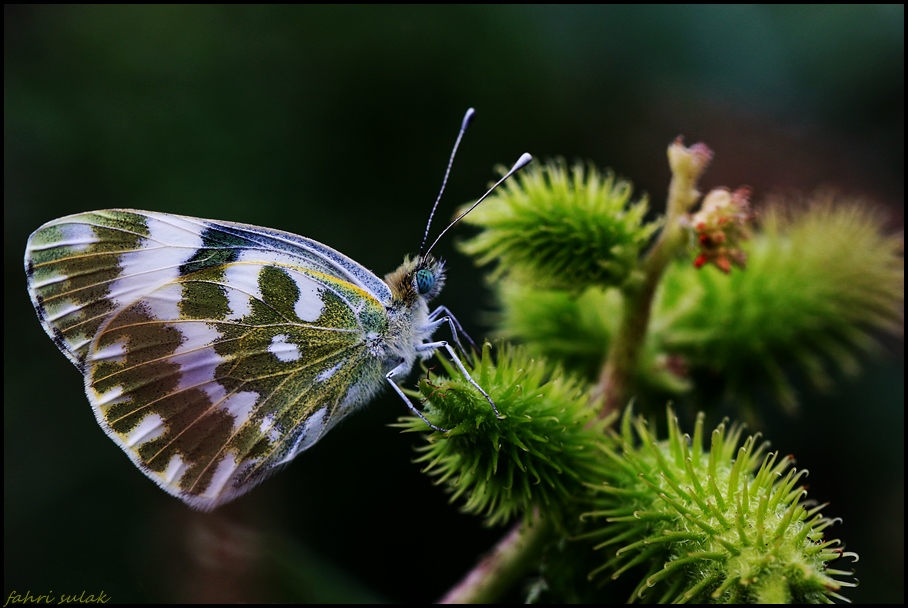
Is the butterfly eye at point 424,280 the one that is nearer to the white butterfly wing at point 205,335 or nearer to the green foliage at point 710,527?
the white butterfly wing at point 205,335

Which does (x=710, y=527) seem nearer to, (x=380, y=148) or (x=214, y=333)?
(x=214, y=333)

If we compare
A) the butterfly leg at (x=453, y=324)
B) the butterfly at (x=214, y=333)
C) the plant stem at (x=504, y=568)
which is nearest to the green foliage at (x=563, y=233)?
the butterfly at (x=214, y=333)

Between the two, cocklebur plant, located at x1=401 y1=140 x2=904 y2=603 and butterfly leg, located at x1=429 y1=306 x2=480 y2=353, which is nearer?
cocklebur plant, located at x1=401 y1=140 x2=904 y2=603

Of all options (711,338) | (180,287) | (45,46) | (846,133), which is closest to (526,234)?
(711,338)

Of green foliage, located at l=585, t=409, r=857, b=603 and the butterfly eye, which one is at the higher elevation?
the butterfly eye

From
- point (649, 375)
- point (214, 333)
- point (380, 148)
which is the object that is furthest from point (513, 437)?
point (380, 148)

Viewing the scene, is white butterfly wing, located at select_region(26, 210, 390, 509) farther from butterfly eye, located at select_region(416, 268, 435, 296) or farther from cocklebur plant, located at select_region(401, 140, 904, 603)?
cocklebur plant, located at select_region(401, 140, 904, 603)

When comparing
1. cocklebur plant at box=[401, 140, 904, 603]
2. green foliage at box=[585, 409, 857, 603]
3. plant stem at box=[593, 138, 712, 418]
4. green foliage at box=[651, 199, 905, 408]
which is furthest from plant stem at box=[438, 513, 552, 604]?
green foliage at box=[651, 199, 905, 408]
